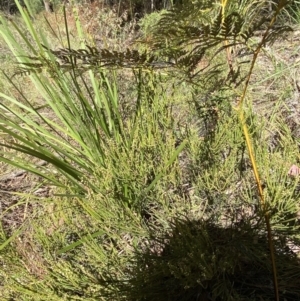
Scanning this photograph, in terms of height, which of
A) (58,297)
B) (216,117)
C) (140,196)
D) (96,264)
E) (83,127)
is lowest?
(58,297)

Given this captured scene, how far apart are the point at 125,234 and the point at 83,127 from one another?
1.62ft

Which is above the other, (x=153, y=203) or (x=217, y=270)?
(x=153, y=203)

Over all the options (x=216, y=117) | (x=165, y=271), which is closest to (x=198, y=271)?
(x=165, y=271)

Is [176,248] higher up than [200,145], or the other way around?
[200,145]

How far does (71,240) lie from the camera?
4.94ft

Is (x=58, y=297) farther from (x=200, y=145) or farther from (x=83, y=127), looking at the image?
(x=200, y=145)

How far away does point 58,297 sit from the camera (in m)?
1.11

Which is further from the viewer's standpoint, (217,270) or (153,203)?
(153,203)

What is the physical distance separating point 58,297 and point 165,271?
1.14ft

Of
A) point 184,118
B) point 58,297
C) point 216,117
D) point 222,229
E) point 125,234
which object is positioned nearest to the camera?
point 58,297

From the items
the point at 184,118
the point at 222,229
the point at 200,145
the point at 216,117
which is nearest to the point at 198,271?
the point at 222,229

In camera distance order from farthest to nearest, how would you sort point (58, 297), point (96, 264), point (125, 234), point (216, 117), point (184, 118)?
point (184, 118) < point (216, 117) < point (125, 234) < point (96, 264) < point (58, 297)

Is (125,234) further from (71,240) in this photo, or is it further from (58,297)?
(58,297)

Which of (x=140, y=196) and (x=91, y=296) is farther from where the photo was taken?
(x=140, y=196)
